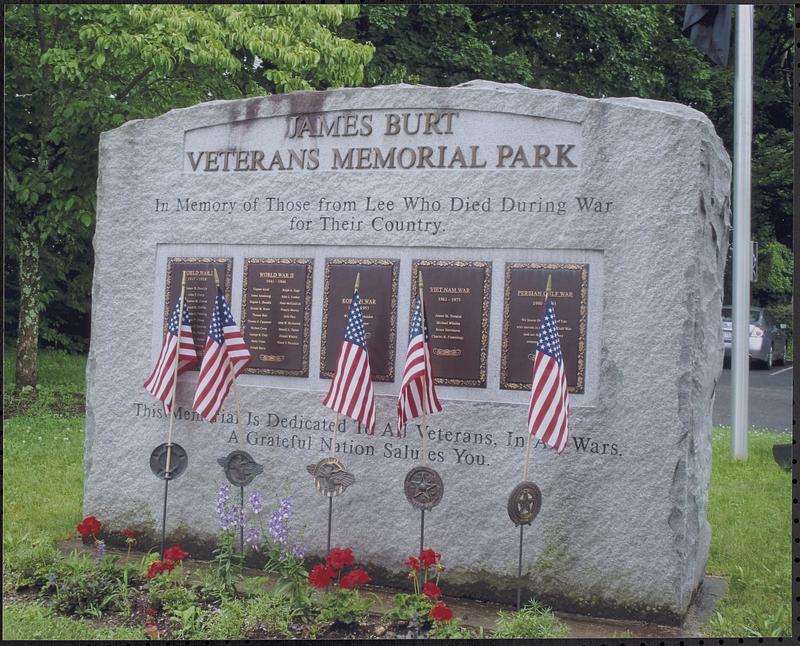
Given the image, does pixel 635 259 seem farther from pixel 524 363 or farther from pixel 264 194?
pixel 264 194

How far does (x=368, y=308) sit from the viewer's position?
5.79 m

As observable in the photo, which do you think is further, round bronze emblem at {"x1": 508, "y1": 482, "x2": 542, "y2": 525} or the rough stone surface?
the rough stone surface

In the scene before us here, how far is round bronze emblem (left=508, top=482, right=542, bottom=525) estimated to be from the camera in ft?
16.6

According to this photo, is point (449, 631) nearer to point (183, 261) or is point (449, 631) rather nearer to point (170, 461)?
point (170, 461)

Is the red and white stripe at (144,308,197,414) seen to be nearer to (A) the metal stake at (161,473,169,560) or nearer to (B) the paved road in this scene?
(A) the metal stake at (161,473,169,560)

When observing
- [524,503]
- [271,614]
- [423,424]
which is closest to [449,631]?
[524,503]

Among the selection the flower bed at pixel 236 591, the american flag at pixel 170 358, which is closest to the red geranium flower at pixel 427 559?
the flower bed at pixel 236 591

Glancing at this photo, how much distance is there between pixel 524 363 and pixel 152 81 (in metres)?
7.27

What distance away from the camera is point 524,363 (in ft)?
18.2

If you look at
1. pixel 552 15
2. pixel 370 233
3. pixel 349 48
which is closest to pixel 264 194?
pixel 370 233

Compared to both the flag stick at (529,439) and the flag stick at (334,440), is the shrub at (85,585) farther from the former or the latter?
the flag stick at (529,439)

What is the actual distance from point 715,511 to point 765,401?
27.0ft

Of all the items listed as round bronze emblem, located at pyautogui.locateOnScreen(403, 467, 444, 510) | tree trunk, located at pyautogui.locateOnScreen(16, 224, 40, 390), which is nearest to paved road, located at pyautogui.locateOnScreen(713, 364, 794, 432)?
round bronze emblem, located at pyautogui.locateOnScreen(403, 467, 444, 510)

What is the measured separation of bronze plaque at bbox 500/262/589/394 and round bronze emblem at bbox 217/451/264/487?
1636 mm
